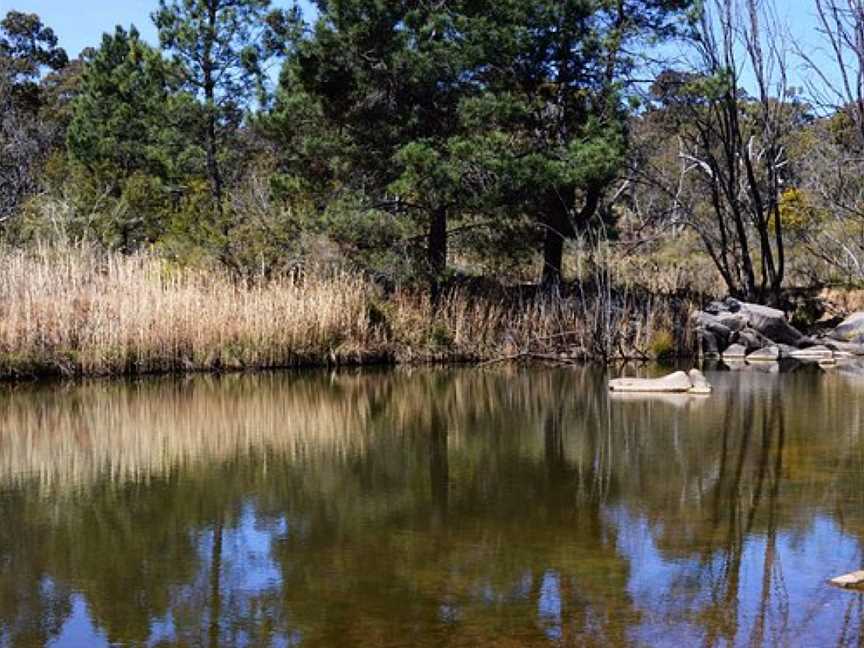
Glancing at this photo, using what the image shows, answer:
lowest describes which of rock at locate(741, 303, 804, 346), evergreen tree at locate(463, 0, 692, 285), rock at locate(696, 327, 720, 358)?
rock at locate(696, 327, 720, 358)

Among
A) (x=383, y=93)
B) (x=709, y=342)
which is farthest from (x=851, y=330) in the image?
(x=383, y=93)

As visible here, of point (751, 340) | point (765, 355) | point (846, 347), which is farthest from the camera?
point (846, 347)

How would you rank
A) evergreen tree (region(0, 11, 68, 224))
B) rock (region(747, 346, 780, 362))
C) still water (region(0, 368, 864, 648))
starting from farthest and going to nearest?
evergreen tree (region(0, 11, 68, 224)) < rock (region(747, 346, 780, 362)) < still water (region(0, 368, 864, 648))

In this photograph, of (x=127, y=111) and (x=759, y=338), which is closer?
(x=759, y=338)

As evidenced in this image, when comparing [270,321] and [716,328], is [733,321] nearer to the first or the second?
[716,328]

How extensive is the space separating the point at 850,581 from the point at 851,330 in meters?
13.9

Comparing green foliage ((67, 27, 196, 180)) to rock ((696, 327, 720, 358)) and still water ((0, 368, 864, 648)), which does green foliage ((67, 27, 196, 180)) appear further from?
still water ((0, 368, 864, 648))

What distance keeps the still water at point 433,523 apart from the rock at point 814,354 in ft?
17.3

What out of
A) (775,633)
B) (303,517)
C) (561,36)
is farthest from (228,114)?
(775,633)

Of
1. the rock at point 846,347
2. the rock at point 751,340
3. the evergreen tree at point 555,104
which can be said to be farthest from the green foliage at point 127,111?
the rock at point 846,347

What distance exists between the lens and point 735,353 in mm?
16578

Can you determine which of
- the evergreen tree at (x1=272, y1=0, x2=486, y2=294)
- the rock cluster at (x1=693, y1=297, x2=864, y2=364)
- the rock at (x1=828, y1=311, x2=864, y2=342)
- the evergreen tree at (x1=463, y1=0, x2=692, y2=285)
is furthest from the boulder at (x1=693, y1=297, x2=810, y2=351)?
the evergreen tree at (x1=272, y1=0, x2=486, y2=294)

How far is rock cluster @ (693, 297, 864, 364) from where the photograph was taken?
1656 centimetres

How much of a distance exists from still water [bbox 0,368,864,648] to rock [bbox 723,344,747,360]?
5.17 metres
